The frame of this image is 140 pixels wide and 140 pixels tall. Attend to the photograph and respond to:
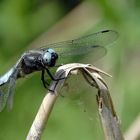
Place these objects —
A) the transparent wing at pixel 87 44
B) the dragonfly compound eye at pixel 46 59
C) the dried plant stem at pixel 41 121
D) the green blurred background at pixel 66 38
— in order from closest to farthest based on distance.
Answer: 1. the dried plant stem at pixel 41 121
2. the dragonfly compound eye at pixel 46 59
3. the transparent wing at pixel 87 44
4. the green blurred background at pixel 66 38

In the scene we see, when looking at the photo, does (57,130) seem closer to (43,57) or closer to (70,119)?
(70,119)

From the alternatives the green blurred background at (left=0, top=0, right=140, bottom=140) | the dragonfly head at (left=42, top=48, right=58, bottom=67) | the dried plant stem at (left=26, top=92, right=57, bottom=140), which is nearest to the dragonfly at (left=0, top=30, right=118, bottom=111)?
the dragonfly head at (left=42, top=48, right=58, bottom=67)

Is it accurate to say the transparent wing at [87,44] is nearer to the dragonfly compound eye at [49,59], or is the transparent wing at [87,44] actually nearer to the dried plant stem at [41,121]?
the dragonfly compound eye at [49,59]

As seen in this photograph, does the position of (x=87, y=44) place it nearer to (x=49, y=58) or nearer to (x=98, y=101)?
(x=49, y=58)

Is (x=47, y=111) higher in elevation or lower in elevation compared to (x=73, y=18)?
higher

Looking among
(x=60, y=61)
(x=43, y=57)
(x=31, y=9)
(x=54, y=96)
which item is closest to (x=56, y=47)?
(x=60, y=61)

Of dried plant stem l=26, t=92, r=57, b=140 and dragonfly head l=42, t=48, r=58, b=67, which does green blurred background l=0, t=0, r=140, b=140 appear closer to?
dragonfly head l=42, t=48, r=58, b=67

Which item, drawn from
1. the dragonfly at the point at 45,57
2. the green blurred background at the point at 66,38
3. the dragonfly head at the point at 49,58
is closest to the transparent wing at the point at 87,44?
the dragonfly at the point at 45,57

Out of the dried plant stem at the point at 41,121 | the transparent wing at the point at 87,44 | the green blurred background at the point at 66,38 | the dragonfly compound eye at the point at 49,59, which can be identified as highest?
the dried plant stem at the point at 41,121
